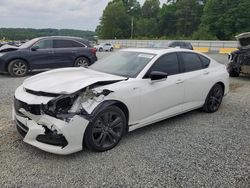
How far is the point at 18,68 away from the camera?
1069 cm

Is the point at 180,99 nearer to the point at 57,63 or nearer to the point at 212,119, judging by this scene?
the point at 212,119

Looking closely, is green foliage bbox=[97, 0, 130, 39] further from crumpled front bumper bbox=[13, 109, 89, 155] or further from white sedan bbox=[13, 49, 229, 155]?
crumpled front bumper bbox=[13, 109, 89, 155]

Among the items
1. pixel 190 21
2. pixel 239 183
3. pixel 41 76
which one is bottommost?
pixel 239 183

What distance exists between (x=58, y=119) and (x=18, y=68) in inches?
312

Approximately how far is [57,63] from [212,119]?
24.6 feet

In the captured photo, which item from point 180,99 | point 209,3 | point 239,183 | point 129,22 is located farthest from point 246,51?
point 129,22

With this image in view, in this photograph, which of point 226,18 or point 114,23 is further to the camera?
point 114,23

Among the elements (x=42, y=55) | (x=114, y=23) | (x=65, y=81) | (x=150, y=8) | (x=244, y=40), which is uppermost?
(x=150, y=8)

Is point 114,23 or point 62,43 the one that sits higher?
point 114,23

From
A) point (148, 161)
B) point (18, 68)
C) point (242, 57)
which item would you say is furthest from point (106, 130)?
point (242, 57)

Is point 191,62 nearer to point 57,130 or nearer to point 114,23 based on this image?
point 57,130

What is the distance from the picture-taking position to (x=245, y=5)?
5925 cm

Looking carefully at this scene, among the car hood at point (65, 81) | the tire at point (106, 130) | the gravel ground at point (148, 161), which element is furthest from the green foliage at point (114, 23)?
the tire at point (106, 130)

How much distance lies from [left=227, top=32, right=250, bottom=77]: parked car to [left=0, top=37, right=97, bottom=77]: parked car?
5.77m
